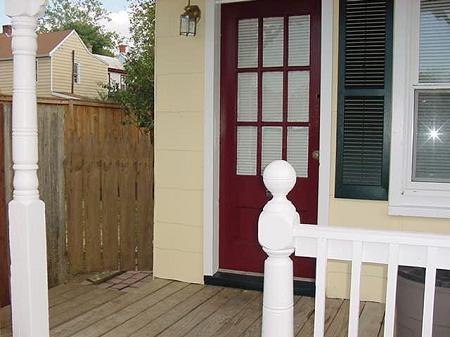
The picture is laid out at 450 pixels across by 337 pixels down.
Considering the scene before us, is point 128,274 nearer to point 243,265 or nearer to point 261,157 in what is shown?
point 243,265

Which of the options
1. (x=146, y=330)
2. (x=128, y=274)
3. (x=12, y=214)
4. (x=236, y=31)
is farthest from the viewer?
(x=128, y=274)

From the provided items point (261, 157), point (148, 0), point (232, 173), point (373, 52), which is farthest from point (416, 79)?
point (148, 0)

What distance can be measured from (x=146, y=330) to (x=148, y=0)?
5.72 metres

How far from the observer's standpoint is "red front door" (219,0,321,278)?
3.89 m

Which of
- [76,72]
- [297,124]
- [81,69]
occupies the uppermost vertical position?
[81,69]

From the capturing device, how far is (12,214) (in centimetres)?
254

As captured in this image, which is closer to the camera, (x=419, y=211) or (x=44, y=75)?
(x=419, y=211)

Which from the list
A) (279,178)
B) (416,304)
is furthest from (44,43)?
(279,178)

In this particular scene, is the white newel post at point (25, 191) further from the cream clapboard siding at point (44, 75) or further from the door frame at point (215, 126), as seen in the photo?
the cream clapboard siding at point (44, 75)

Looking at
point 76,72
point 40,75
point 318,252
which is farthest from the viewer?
point 76,72

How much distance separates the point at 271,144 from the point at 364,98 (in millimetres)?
783

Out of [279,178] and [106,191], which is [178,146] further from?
[279,178]

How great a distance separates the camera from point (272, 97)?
3.99 metres

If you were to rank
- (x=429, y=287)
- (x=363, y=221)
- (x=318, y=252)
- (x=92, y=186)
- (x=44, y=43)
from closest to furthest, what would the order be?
(x=429, y=287), (x=318, y=252), (x=363, y=221), (x=92, y=186), (x=44, y=43)
